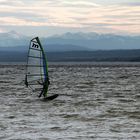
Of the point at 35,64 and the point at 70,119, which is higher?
the point at 35,64

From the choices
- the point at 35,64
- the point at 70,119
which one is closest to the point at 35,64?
the point at 35,64

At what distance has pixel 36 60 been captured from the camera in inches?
1124

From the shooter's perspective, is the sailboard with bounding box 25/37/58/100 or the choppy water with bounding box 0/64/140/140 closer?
the choppy water with bounding box 0/64/140/140

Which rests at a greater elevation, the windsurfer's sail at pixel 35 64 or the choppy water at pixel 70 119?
the windsurfer's sail at pixel 35 64

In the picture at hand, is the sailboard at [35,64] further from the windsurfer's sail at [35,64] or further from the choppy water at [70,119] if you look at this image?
the choppy water at [70,119]

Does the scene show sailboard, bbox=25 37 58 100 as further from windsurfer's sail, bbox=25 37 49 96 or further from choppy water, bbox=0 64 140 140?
choppy water, bbox=0 64 140 140

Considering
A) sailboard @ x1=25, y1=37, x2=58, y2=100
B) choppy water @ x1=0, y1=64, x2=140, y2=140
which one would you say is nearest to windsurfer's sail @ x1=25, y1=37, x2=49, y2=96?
sailboard @ x1=25, y1=37, x2=58, y2=100

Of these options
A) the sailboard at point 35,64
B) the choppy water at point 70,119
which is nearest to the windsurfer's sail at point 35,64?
the sailboard at point 35,64

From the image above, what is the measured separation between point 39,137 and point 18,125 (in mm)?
2964

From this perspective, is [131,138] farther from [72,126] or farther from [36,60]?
[36,60]

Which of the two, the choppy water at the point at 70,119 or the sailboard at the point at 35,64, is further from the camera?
the sailboard at the point at 35,64

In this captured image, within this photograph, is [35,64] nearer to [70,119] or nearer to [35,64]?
[35,64]

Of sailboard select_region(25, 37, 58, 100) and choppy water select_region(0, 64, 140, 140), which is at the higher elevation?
sailboard select_region(25, 37, 58, 100)

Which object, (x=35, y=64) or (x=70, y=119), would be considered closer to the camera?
(x=70, y=119)
